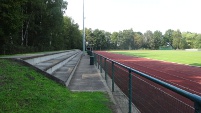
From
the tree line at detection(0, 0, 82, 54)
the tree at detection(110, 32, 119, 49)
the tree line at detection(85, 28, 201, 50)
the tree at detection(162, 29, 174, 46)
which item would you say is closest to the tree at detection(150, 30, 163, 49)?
the tree line at detection(85, 28, 201, 50)

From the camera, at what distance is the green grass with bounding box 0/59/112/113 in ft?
18.2

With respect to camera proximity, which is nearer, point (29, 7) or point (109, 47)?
point (29, 7)

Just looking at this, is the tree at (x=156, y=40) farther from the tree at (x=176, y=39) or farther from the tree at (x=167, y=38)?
the tree at (x=176, y=39)

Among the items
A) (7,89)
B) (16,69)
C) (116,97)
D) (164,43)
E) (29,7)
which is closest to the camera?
(7,89)

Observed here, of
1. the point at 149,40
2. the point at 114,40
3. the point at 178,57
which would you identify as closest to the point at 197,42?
the point at 149,40

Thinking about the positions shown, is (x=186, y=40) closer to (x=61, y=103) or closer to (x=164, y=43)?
(x=164, y=43)

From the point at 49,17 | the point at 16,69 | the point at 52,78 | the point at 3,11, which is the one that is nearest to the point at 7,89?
the point at 16,69

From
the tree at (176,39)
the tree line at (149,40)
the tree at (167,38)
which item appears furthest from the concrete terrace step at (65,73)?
the tree at (167,38)

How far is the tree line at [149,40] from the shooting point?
16162 cm

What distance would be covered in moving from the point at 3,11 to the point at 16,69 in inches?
861

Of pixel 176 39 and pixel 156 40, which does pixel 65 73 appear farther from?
pixel 176 39

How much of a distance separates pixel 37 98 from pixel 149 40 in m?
163

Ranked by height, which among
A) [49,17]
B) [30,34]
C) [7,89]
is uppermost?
[49,17]

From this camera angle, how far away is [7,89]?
20.7 feet
